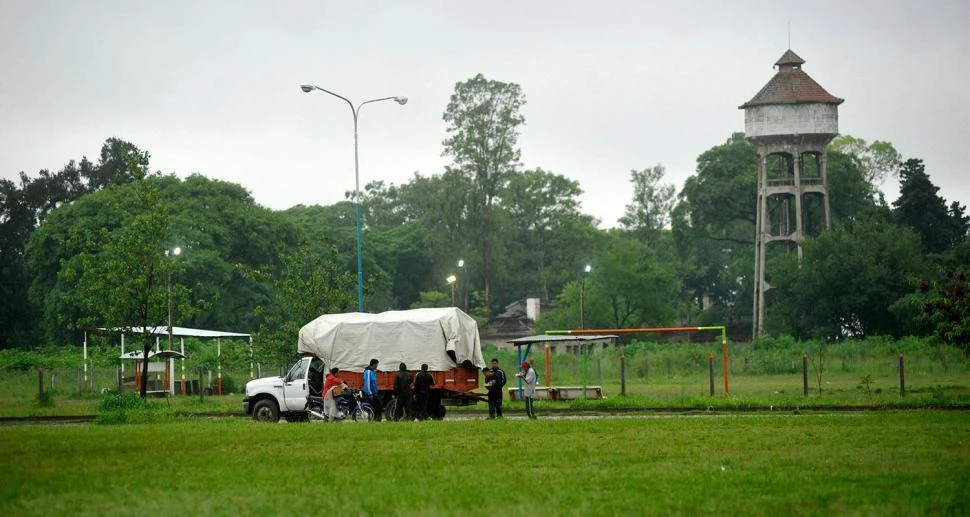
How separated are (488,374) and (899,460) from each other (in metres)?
16.3

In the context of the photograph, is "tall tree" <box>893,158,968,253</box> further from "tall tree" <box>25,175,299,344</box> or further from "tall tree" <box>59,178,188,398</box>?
"tall tree" <box>59,178,188,398</box>

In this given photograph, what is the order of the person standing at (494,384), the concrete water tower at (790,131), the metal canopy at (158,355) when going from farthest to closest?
the concrete water tower at (790,131) → the metal canopy at (158,355) → the person standing at (494,384)

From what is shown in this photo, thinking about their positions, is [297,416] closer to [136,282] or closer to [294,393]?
[294,393]

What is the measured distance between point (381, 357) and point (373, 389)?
8.26ft

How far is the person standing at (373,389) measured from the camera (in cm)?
3509

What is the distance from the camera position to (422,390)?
1356 inches

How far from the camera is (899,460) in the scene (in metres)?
19.7

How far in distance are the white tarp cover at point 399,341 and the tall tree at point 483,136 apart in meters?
65.2

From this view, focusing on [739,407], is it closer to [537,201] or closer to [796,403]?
[796,403]

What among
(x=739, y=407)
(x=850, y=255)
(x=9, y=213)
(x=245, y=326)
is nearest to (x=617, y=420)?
(x=739, y=407)

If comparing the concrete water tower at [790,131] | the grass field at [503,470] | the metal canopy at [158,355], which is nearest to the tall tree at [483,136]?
the concrete water tower at [790,131]

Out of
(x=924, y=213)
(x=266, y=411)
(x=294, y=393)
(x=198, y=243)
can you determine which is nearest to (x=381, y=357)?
(x=294, y=393)

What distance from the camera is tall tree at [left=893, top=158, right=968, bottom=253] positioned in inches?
3848

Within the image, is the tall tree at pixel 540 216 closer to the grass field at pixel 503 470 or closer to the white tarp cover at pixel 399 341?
the white tarp cover at pixel 399 341
